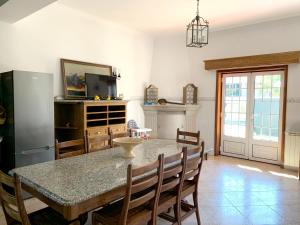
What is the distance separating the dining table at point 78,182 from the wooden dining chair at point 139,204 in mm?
129

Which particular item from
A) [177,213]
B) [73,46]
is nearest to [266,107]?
[177,213]

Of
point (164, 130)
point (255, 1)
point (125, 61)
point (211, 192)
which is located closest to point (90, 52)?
point (125, 61)

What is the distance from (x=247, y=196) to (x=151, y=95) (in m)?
3.35

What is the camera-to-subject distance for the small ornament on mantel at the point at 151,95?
19.4 feet

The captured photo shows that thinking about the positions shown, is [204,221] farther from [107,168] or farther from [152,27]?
[152,27]

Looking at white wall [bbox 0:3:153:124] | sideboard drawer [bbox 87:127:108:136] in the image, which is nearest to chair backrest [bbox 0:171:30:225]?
sideboard drawer [bbox 87:127:108:136]

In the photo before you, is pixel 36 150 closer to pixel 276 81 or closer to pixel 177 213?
pixel 177 213

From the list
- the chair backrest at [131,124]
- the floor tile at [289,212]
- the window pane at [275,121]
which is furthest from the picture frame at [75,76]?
the window pane at [275,121]

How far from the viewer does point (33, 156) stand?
316 cm

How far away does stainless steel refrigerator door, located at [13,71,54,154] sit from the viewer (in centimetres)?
300

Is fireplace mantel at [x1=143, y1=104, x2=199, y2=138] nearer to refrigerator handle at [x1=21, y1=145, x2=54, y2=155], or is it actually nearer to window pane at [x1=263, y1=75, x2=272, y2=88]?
window pane at [x1=263, y1=75, x2=272, y2=88]

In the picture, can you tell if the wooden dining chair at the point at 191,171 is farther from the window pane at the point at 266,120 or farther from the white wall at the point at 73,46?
the window pane at the point at 266,120

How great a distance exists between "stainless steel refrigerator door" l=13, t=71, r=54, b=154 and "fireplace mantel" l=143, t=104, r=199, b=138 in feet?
9.26

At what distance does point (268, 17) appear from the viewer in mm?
4496
